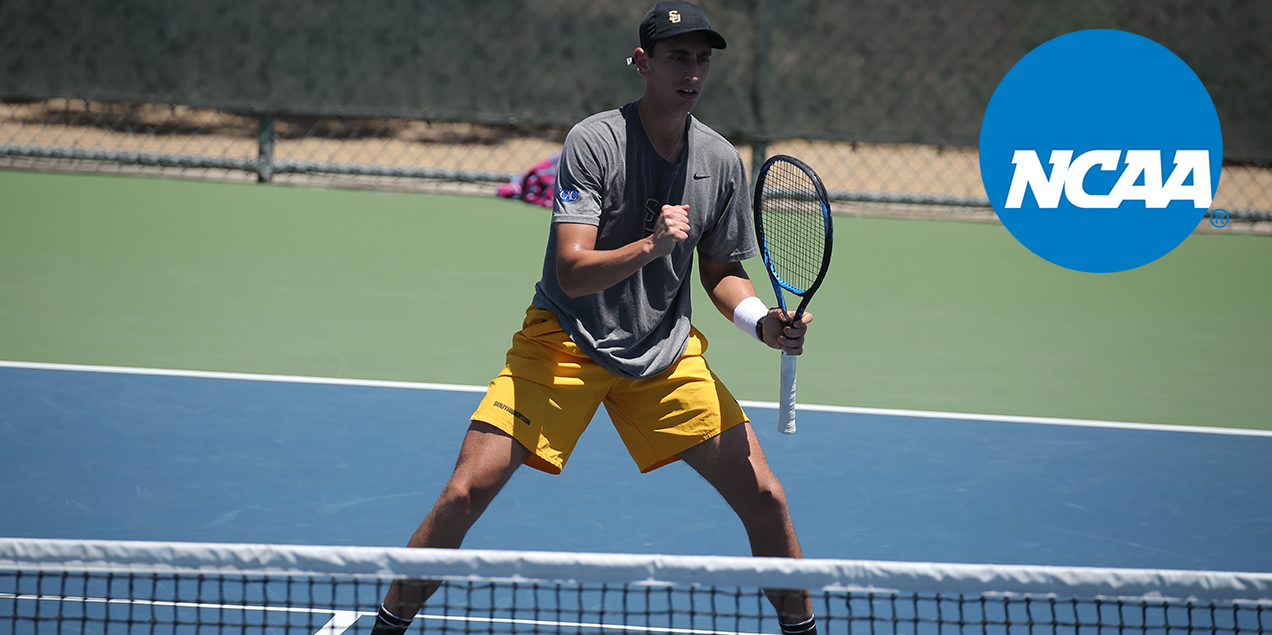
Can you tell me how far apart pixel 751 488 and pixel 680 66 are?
3.36 ft

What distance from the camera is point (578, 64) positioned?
10414 mm

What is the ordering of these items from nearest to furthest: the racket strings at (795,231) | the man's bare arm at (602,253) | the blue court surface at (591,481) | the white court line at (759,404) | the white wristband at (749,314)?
the man's bare arm at (602,253), the white wristband at (749,314), the racket strings at (795,231), the blue court surface at (591,481), the white court line at (759,404)

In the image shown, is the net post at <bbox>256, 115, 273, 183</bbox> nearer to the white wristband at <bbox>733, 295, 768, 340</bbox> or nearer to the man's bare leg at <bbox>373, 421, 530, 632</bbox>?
the white wristband at <bbox>733, 295, 768, 340</bbox>

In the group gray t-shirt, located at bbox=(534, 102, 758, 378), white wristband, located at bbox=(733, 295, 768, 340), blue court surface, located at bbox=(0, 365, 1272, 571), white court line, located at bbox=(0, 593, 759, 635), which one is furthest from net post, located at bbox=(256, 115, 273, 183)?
white wristband, located at bbox=(733, 295, 768, 340)

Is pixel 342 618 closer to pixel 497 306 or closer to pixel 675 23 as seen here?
pixel 675 23

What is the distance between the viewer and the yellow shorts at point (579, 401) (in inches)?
117

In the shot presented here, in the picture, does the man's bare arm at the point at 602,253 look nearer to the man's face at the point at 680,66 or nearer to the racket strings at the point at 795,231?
the man's face at the point at 680,66

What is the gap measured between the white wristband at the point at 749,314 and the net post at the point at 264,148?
8.33 meters

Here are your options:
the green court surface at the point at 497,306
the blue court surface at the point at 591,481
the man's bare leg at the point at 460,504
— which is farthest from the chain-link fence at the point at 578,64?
the man's bare leg at the point at 460,504

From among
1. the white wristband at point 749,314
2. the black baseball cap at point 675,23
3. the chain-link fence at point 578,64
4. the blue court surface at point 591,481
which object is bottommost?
the blue court surface at point 591,481

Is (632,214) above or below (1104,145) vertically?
below

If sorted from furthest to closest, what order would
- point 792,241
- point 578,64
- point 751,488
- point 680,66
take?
1. point 578,64
2. point 792,241
3. point 751,488
4. point 680,66

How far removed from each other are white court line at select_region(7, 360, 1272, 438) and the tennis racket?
1.31m

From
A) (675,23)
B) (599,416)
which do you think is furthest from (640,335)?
(599,416)
